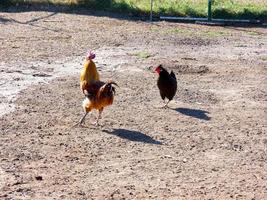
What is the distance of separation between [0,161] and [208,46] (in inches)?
310

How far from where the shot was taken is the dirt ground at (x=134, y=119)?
664 centimetres

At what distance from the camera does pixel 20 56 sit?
12234 millimetres

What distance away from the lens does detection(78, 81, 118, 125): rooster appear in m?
8.34

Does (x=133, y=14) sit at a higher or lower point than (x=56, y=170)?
higher

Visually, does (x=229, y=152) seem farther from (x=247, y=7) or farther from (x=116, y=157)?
(x=247, y=7)

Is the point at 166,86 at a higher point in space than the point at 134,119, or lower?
higher

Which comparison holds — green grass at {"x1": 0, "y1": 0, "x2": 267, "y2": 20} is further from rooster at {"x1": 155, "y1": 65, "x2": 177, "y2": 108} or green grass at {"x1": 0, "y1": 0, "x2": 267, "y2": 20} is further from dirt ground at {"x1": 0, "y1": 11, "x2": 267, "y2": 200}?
rooster at {"x1": 155, "y1": 65, "x2": 177, "y2": 108}

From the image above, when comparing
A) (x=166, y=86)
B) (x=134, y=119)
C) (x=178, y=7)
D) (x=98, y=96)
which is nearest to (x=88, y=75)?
(x=98, y=96)

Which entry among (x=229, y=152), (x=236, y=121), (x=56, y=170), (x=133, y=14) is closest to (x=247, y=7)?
(x=133, y=14)

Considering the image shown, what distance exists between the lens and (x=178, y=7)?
58.0 feet

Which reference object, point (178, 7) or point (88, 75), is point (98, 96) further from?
point (178, 7)

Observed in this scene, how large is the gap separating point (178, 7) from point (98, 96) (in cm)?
984

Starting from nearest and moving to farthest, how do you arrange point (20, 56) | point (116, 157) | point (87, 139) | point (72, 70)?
point (116, 157) < point (87, 139) < point (72, 70) < point (20, 56)

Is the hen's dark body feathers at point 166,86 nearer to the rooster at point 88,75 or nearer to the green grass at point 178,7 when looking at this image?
the rooster at point 88,75
